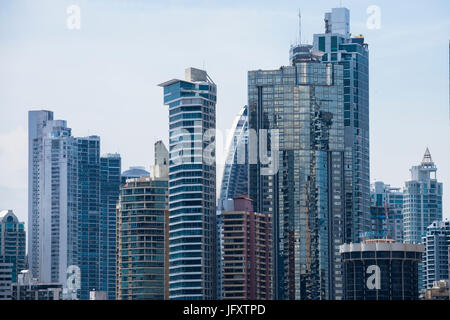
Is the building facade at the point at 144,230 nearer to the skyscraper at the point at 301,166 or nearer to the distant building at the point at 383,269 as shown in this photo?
the skyscraper at the point at 301,166

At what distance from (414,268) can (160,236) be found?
90.5 feet

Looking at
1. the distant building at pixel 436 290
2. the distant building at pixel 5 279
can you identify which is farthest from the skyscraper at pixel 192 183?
the distant building at pixel 436 290

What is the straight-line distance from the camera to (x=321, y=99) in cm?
13238

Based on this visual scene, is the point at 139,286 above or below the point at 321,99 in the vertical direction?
below

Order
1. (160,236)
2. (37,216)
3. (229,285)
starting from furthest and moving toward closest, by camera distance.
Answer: (37,216), (160,236), (229,285)

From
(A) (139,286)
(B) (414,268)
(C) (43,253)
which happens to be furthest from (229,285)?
(C) (43,253)

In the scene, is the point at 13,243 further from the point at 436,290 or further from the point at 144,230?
the point at 436,290

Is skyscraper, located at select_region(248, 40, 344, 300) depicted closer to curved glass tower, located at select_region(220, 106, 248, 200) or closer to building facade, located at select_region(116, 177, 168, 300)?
curved glass tower, located at select_region(220, 106, 248, 200)

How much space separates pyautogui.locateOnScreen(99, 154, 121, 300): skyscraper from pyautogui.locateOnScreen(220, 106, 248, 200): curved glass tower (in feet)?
46.0

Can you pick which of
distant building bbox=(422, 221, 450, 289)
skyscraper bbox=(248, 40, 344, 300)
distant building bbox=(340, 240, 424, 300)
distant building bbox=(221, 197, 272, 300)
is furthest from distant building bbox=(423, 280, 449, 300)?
skyscraper bbox=(248, 40, 344, 300)

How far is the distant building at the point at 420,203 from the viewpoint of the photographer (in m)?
123

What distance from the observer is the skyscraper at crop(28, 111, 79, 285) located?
11581 centimetres
